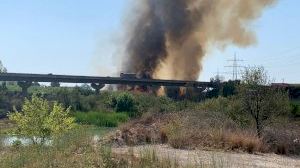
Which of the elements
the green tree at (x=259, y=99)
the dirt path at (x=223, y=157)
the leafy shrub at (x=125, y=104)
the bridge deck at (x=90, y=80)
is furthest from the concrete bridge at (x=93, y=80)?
the dirt path at (x=223, y=157)

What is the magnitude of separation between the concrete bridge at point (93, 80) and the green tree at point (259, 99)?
180 feet

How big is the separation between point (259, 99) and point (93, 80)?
61822 millimetres

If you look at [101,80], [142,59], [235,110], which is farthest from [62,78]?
[235,110]

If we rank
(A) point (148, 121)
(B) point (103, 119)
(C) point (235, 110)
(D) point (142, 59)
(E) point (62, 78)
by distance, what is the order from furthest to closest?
(D) point (142, 59) < (E) point (62, 78) < (B) point (103, 119) < (C) point (235, 110) < (A) point (148, 121)

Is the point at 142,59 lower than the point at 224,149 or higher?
higher

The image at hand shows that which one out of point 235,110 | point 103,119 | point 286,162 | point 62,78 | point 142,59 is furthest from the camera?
point 142,59

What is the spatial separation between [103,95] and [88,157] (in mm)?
64546

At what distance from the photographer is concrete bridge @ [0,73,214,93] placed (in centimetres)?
8194

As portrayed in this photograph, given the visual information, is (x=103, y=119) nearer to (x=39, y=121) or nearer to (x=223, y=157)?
(x=39, y=121)

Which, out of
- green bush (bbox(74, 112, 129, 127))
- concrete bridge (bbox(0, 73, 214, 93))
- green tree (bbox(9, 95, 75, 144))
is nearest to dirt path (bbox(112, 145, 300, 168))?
green tree (bbox(9, 95, 75, 144))

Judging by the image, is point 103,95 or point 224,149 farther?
point 103,95

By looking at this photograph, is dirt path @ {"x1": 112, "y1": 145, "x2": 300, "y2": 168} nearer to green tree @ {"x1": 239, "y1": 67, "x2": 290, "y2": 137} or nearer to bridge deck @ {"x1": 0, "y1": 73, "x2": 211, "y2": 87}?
green tree @ {"x1": 239, "y1": 67, "x2": 290, "y2": 137}

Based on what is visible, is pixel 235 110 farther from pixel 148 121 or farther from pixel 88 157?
pixel 88 157

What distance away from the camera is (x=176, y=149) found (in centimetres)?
2145
